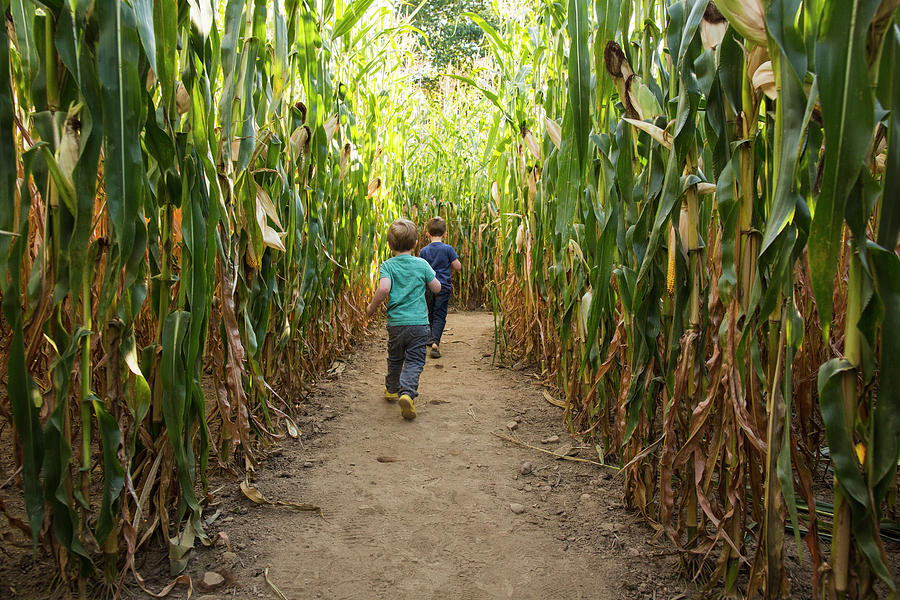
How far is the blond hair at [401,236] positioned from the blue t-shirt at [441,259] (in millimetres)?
1447

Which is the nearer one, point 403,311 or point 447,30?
point 403,311

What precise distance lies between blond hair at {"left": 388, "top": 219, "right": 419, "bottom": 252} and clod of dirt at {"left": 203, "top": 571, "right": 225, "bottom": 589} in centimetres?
211

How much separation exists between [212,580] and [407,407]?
1424 millimetres

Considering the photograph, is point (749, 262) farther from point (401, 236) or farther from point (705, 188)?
point (401, 236)

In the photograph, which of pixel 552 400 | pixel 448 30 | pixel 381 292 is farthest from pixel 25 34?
pixel 448 30

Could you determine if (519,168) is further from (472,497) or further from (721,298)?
(721,298)

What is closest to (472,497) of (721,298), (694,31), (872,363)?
(721,298)

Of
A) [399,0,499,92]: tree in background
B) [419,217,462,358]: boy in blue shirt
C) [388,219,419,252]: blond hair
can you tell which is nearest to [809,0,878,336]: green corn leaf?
[388,219,419,252]: blond hair

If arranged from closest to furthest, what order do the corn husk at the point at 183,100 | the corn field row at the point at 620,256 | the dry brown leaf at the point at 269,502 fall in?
1. the corn field row at the point at 620,256
2. the corn husk at the point at 183,100
3. the dry brown leaf at the point at 269,502

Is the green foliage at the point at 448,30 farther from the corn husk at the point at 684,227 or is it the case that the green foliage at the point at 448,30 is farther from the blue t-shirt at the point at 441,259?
the corn husk at the point at 684,227

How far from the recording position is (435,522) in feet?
5.97

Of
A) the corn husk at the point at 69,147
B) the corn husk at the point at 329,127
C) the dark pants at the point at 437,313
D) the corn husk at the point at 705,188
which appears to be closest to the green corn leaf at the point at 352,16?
the corn husk at the point at 329,127

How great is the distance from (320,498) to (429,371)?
6.58 feet

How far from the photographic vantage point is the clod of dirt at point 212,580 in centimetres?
143
